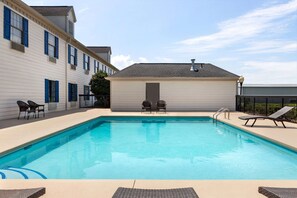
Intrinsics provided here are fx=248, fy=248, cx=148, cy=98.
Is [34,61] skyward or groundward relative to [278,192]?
skyward

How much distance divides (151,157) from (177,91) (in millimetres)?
12219

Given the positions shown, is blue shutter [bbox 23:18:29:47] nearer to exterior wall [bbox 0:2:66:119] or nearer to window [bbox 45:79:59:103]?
exterior wall [bbox 0:2:66:119]

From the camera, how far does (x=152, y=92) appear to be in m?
18.7

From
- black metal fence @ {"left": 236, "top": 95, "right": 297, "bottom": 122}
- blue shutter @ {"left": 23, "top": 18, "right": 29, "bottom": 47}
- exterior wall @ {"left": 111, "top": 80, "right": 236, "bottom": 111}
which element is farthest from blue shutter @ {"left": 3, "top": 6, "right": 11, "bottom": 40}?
black metal fence @ {"left": 236, "top": 95, "right": 297, "bottom": 122}

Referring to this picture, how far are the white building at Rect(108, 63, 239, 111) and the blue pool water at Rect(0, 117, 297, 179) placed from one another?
855 cm

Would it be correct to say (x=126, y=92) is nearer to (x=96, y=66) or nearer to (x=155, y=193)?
(x=96, y=66)

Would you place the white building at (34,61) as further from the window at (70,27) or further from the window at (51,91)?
the window at (70,27)

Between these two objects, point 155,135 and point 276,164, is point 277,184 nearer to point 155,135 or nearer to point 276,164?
point 276,164

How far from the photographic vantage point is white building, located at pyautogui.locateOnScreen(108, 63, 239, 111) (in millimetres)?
18281

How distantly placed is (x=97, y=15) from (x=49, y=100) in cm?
653

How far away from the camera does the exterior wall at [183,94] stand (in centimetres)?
1831

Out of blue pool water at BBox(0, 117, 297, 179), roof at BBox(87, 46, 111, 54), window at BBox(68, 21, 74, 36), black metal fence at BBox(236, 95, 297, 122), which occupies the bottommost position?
blue pool water at BBox(0, 117, 297, 179)

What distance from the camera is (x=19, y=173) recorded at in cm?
496

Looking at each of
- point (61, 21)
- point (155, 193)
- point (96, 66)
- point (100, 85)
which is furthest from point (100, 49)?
point (155, 193)
